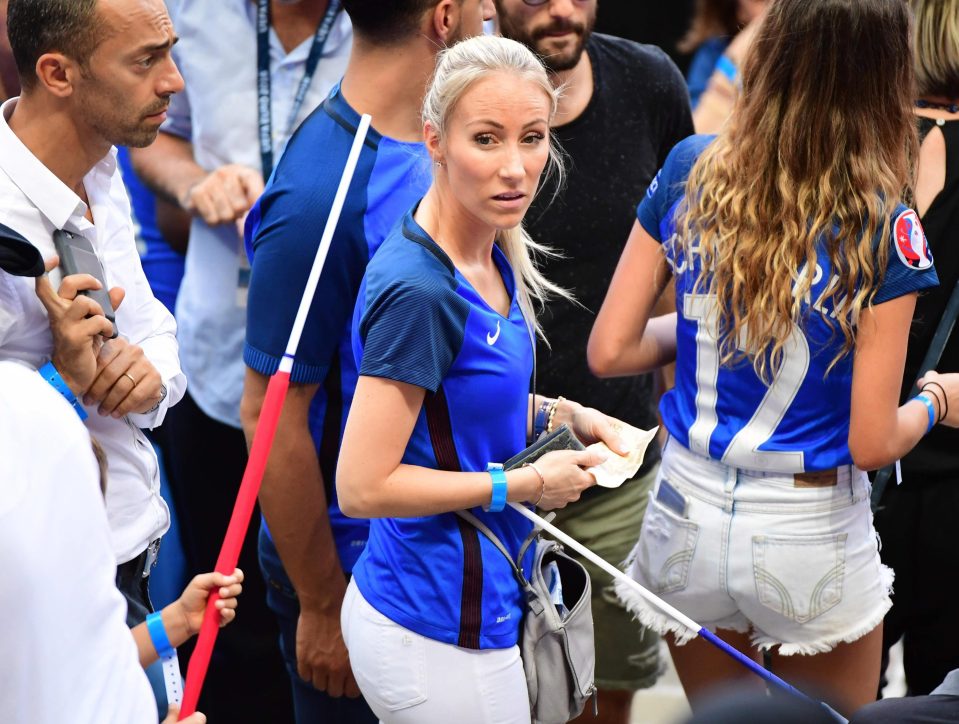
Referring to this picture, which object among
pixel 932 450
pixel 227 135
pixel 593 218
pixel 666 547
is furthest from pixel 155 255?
pixel 932 450

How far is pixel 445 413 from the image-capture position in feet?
6.03

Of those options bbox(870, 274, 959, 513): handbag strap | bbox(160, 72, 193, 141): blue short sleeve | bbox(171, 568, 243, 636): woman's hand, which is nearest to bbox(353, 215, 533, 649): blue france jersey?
bbox(171, 568, 243, 636): woman's hand

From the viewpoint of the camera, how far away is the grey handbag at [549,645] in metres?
1.93

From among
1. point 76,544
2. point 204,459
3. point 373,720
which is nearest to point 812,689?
point 373,720

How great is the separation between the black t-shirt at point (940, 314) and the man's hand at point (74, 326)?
158cm

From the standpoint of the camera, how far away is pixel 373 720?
239 centimetres

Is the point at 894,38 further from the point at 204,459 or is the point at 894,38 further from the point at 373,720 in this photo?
the point at 204,459

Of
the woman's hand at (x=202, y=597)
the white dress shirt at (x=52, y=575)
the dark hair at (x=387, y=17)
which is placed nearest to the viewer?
the white dress shirt at (x=52, y=575)

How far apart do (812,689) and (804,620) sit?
15 cm

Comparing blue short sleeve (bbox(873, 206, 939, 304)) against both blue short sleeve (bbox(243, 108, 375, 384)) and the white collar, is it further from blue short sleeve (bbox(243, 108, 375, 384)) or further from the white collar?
the white collar

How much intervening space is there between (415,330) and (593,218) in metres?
1.05

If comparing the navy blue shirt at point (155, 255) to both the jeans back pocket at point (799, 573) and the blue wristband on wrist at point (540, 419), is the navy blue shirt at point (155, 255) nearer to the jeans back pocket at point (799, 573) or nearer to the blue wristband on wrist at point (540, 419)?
the blue wristband on wrist at point (540, 419)

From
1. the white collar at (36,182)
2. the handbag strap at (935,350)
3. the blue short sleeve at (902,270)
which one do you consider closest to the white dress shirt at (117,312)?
the white collar at (36,182)

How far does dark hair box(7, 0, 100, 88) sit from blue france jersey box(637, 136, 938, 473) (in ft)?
3.15
